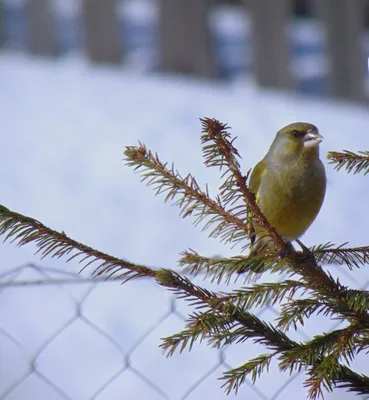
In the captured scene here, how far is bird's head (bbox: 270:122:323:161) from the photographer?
1.61m

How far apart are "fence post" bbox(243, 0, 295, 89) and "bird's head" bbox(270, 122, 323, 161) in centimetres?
265

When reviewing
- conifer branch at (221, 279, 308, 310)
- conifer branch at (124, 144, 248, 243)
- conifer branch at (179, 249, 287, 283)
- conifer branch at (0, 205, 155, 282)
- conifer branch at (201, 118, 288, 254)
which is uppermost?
conifer branch at (201, 118, 288, 254)

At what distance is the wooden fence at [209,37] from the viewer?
13.5 ft

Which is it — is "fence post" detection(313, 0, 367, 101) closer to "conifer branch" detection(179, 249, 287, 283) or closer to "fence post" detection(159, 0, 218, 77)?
"fence post" detection(159, 0, 218, 77)

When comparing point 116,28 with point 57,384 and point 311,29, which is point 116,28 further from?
point 311,29

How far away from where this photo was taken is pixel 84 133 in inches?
164

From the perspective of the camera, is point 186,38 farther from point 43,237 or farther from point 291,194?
point 43,237

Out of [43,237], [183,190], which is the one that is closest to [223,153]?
[183,190]

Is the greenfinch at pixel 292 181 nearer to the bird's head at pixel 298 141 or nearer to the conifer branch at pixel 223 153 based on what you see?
the bird's head at pixel 298 141

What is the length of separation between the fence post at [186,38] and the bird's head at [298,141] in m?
2.56

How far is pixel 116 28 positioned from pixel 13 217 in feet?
10.4

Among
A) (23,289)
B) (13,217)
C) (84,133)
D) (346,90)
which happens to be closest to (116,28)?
(84,133)

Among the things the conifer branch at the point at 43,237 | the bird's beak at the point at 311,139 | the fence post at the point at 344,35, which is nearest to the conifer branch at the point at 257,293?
the conifer branch at the point at 43,237

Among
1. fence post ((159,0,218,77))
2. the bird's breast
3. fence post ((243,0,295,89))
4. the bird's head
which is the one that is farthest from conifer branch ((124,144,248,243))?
fence post ((243,0,295,89))
